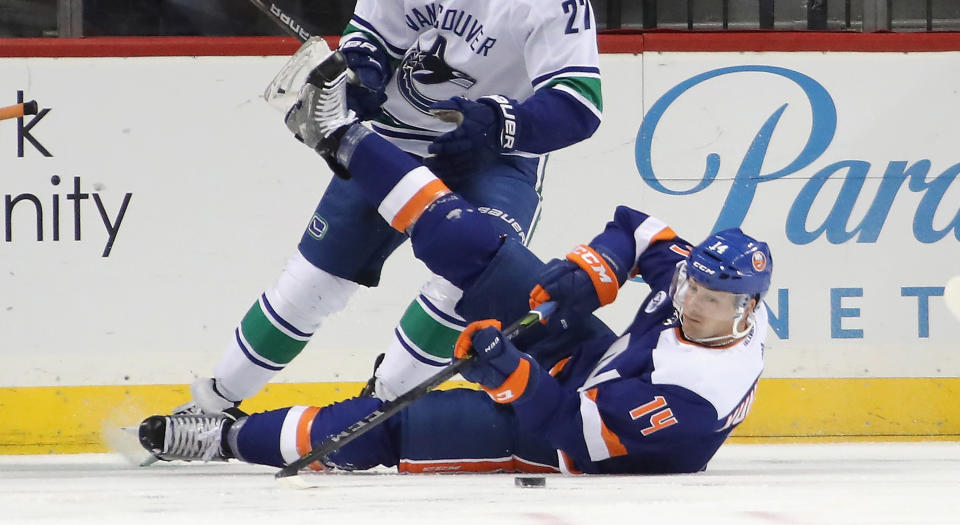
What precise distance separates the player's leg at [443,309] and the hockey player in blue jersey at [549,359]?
20cm

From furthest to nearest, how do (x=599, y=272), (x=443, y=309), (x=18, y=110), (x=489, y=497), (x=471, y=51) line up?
(x=18, y=110) → (x=443, y=309) → (x=471, y=51) → (x=599, y=272) → (x=489, y=497)

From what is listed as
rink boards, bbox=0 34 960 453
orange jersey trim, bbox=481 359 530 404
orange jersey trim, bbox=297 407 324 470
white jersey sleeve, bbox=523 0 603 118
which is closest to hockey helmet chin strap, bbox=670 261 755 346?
orange jersey trim, bbox=481 359 530 404

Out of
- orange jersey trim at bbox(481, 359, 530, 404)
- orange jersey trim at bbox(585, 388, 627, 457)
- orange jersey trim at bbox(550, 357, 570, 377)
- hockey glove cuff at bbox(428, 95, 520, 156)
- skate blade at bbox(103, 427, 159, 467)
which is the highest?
hockey glove cuff at bbox(428, 95, 520, 156)

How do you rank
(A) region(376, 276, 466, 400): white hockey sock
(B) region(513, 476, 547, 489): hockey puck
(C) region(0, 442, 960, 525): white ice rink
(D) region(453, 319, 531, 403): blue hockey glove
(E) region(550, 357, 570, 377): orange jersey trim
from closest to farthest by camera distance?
1. (C) region(0, 442, 960, 525): white ice rink
2. (B) region(513, 476, 547, 489): hockey puck
3. (D) region(453, 319, 531, 403): blue hockey glove
4. (E) region(550, 357, 570, 377): orange jersey trim
5. (A) region(376, 276, 466, 400): white hockey sock

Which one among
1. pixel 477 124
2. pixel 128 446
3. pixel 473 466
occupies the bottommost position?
pixel 128 446

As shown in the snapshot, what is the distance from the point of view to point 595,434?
7.44 ft

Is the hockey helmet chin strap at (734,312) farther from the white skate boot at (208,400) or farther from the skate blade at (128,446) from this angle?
the skate blade at (128,446)

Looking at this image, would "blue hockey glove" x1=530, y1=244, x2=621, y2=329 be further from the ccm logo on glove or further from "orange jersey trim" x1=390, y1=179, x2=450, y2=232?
"orange jersey trim" x1=390, y1=179, x2=450, y2=232

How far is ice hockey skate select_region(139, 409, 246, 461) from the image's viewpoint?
2.53m

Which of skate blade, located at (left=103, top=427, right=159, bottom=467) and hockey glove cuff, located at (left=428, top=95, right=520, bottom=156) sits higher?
hockey glove cuff, located at (left=428, top=95, right=520, bottom=156)

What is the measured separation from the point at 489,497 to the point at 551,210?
199cm

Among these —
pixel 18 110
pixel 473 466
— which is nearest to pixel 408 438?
pixel 473 466

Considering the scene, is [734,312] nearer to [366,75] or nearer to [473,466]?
[473,466]

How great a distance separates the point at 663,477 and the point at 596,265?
403mm
